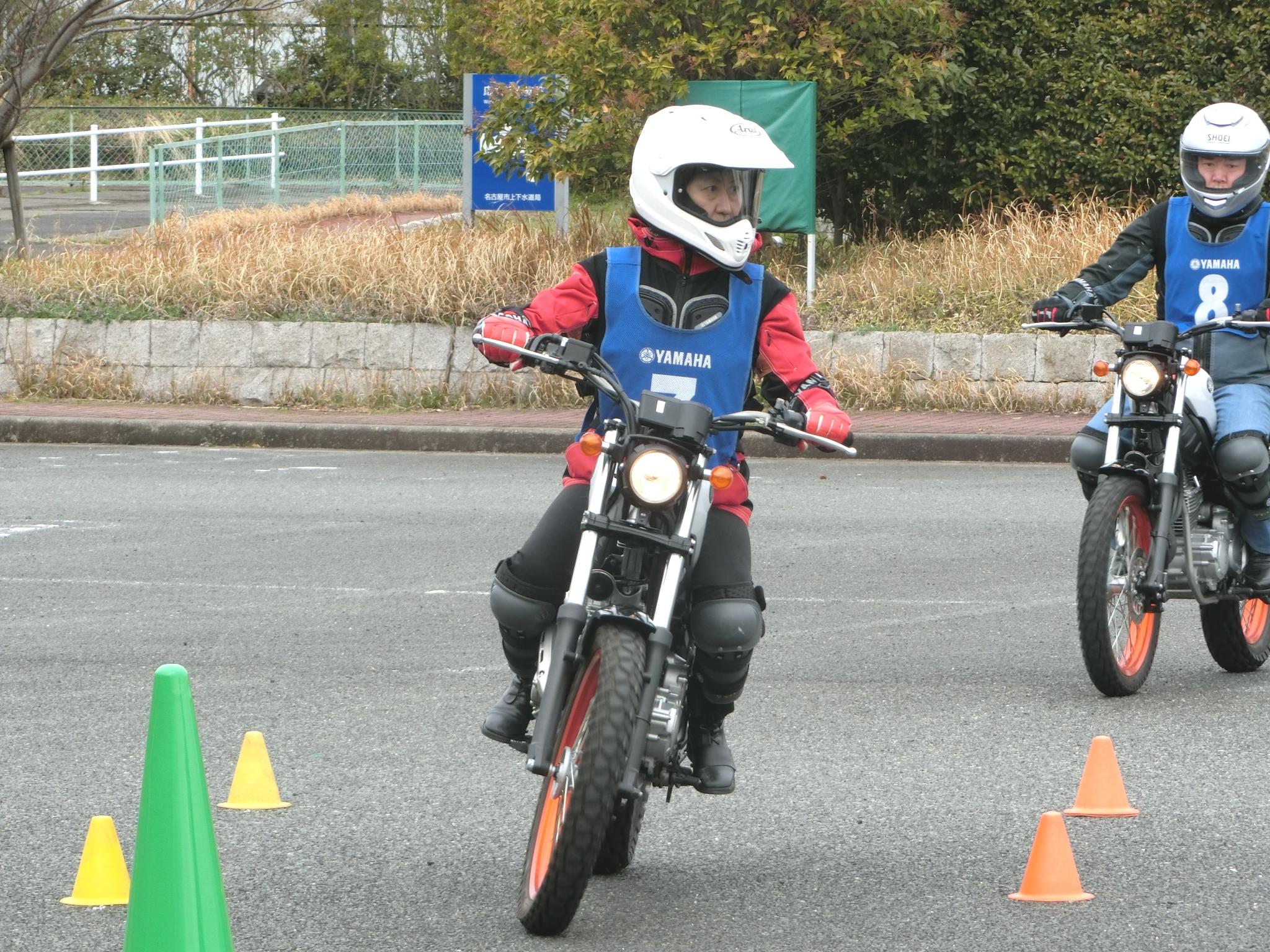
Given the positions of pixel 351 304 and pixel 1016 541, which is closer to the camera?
pixel 1016 541

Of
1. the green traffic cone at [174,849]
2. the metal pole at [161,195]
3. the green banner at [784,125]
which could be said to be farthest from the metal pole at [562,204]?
the green traffic cone at [174,849]

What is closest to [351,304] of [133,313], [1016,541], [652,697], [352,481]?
[133,313]

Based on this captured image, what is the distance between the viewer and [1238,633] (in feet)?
22.9

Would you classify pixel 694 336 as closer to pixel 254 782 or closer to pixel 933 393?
pixel 254 782

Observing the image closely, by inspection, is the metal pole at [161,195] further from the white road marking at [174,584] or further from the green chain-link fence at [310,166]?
the white road marking at [174,584]

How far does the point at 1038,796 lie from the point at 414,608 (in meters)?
3.51

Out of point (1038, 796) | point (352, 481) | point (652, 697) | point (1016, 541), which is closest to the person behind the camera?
point (652, 697)

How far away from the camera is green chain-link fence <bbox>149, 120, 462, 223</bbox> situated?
25.7 m

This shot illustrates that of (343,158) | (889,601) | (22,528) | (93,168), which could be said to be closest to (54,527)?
(22,528)

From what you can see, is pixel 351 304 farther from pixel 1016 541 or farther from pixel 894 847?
pixel 894 847

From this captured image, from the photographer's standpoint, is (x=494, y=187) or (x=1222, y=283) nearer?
(x=1222, y=283)

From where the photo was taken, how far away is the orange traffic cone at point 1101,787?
5.18 m

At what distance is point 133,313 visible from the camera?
653 inches

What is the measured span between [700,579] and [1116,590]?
8.20 feet
